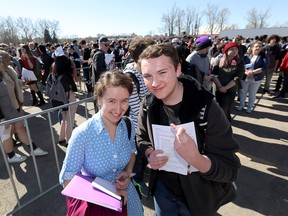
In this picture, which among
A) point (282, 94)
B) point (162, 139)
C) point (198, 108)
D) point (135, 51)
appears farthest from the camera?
point (282, 94)

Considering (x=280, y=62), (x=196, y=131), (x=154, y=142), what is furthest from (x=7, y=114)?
(x=280, y=62)

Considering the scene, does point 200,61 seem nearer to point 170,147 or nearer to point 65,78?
point 65,78

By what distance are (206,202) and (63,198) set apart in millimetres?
2391

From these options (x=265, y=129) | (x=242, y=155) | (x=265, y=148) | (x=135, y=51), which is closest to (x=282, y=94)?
(x=265, y=129)

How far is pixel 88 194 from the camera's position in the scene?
1.44 m

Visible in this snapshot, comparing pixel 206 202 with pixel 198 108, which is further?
pixel 206 202

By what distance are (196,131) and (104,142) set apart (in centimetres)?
73

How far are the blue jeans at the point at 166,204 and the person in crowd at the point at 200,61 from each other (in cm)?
326

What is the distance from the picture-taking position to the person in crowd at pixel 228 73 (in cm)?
450

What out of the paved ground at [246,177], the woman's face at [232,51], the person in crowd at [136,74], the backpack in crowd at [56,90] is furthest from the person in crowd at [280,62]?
the backpack in crowd at [56,90]

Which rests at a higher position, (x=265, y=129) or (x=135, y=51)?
(x=135, y=51)

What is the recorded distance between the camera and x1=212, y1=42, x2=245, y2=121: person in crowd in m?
4.50

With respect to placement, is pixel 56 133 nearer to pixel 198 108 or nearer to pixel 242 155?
pixel 242 155

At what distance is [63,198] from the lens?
3.11 metres
